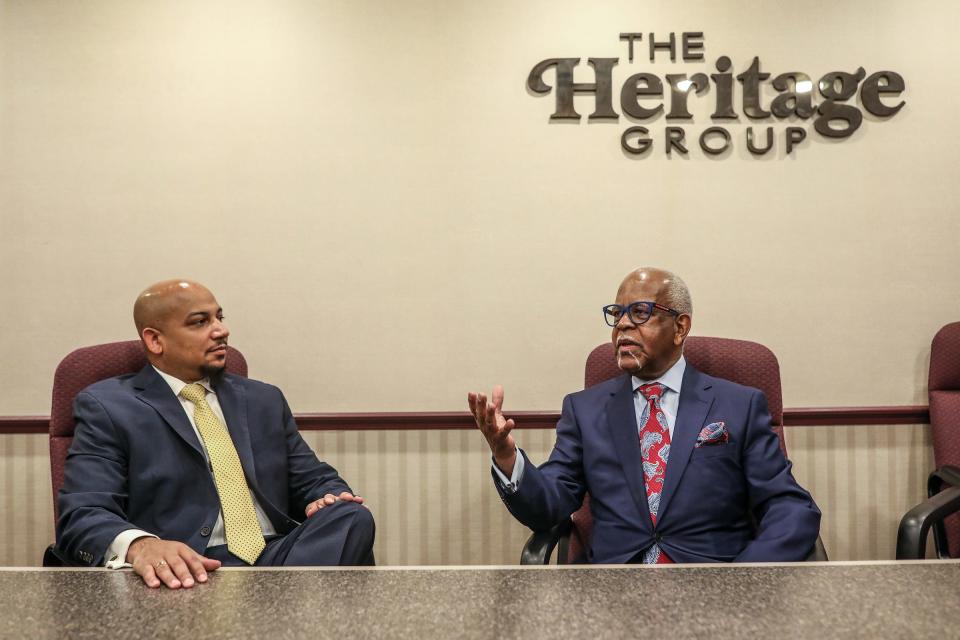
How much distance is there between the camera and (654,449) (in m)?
2.16

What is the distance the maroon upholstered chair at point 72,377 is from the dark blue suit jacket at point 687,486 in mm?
1279

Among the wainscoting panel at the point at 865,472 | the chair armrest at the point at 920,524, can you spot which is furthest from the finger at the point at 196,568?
the wainscoting panel at the point at 865,472

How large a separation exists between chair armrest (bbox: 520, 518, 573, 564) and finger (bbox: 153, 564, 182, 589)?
37.6 inches

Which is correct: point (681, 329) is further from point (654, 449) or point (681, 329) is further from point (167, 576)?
point (167, 576)

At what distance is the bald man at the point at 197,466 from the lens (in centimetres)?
200

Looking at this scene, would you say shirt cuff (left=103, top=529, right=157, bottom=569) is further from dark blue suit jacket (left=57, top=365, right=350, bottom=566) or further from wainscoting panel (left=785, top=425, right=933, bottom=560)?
wainscoting panel (left=785, top=425, right=933, bottom=560)

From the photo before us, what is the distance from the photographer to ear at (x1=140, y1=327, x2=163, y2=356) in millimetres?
2285

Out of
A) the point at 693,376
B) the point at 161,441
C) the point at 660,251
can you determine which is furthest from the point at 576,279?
the point at 161,441

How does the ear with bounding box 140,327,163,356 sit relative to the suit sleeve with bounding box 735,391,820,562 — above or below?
above

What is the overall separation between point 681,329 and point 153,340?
61.4 inches

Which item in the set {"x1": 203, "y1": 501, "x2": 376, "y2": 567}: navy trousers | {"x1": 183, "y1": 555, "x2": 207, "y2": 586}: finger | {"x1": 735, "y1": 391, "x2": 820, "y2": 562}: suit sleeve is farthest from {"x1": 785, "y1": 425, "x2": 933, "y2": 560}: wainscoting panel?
{"x1": 183, "y1": 555, "x2": 207, "y2": 586}: finger

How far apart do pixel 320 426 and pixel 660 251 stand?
1.43m

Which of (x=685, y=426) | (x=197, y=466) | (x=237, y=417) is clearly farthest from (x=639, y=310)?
(x=197, y=466)

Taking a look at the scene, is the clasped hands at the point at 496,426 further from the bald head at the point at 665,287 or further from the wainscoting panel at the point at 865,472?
the wainscoting panel at the point at 865,472
